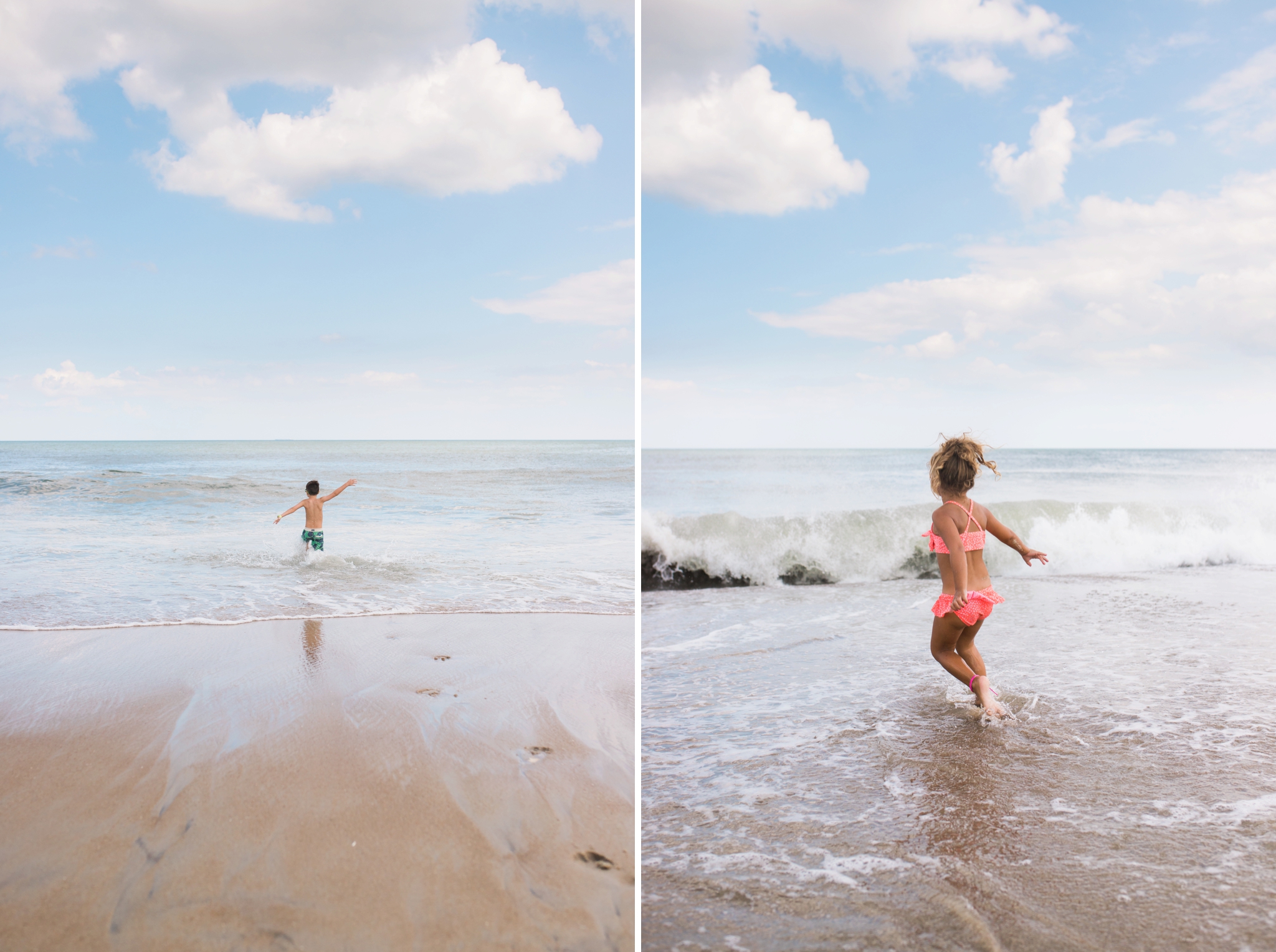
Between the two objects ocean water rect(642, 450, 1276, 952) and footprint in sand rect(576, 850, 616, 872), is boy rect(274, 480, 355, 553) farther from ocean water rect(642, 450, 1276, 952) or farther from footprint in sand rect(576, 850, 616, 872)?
footprint in sand rect(576, 850, 616, 872)

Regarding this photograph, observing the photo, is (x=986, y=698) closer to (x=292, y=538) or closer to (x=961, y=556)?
(x=961, y=556)

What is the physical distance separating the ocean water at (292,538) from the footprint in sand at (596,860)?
6.98 ft

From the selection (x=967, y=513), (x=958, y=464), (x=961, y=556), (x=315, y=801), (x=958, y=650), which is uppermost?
(x=958, y=464)

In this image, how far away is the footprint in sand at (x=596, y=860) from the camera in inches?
48.3

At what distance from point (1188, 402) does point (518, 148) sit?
1203cm

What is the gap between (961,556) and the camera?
2084 mm

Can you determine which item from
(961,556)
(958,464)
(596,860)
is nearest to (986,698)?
(961,556)

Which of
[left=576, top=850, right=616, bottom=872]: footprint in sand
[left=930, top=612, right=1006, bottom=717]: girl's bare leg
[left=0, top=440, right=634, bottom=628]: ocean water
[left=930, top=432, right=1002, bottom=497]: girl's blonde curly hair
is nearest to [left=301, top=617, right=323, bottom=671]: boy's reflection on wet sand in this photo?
[left=0, top=440, right=634, bottom=628]: ocean water

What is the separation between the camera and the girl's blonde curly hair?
83.7 inches

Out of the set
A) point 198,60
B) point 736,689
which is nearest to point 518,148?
point 198,60

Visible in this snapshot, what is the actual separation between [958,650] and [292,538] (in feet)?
21.0

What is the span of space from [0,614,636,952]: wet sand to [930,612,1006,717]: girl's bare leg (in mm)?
955

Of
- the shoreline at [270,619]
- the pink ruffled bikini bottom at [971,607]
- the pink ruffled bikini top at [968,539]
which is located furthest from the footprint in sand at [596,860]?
the shoreline at [270,619]

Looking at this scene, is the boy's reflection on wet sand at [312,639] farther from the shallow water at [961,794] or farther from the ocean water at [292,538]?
the shallow water at [961,794]
